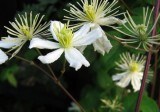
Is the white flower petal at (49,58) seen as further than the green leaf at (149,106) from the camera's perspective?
No

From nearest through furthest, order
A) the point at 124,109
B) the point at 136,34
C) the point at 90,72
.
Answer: the point at 136,34
the point at 124,109
the point at 90,72

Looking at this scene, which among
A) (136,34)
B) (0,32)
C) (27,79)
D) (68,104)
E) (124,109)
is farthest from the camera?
(68,104)

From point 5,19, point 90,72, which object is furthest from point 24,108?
point 5,19

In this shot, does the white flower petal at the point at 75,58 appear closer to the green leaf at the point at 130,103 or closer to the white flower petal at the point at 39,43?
the white flower petal at the point at 39,43

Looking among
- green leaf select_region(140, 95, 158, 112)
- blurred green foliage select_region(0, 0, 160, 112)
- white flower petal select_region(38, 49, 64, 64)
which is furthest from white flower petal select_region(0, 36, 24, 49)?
green leaf select_region(140, 95, 158, 112)

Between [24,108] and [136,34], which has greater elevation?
[136,34]

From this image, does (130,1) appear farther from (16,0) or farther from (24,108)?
(24,108)

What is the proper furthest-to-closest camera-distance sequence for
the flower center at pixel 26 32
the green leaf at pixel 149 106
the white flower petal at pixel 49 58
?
the green leaf at pixel 149 106
the flower center at pixel 26 32
the white flower petal at pixel 49 58

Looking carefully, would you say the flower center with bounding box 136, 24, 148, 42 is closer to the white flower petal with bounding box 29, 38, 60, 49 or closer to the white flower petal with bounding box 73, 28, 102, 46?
the white flower petal with bounding box 73, 28, 102, 46

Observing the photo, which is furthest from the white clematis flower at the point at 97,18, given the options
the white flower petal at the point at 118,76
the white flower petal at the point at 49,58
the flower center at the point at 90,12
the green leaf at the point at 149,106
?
the white flower petal at the point at 118,76
